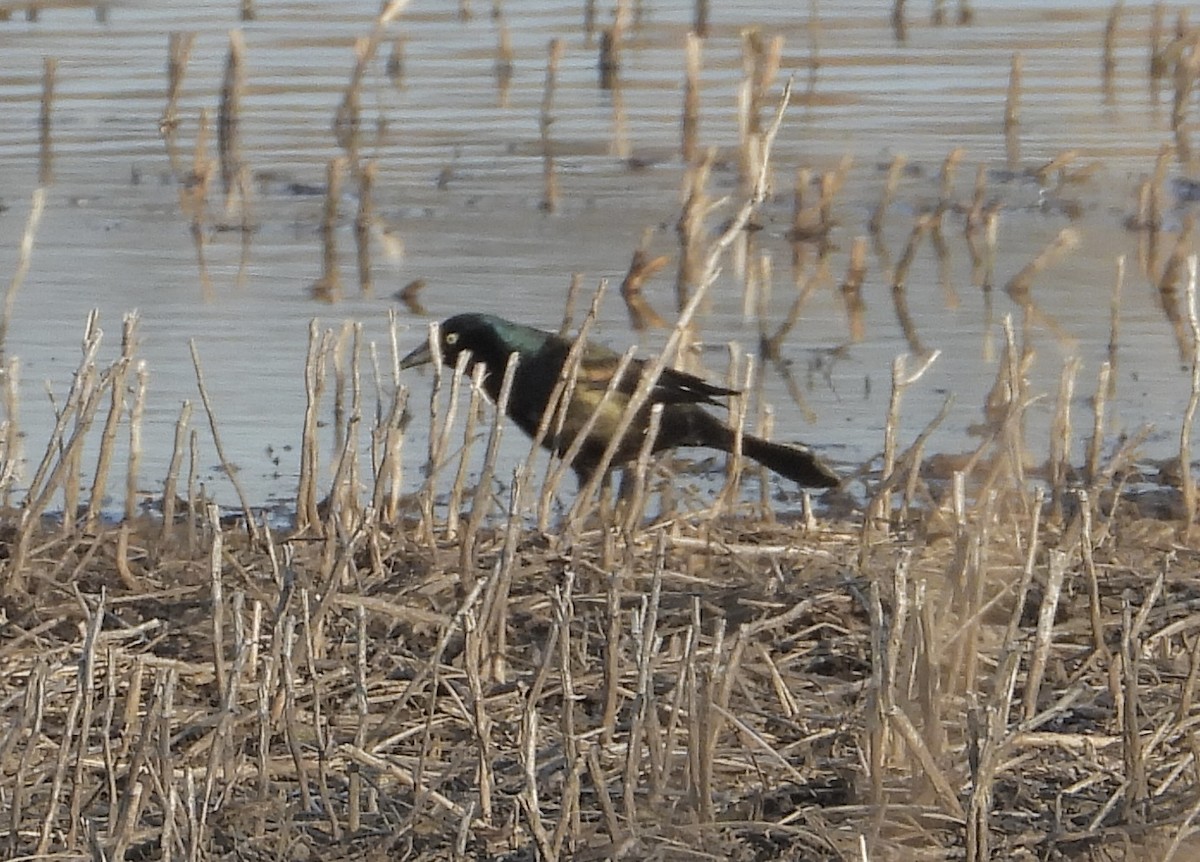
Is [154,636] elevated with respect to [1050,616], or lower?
lower

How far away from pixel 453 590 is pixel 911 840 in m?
1.59

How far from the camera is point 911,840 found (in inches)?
135

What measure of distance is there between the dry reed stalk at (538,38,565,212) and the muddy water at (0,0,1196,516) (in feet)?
0.23

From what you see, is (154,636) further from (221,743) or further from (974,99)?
(974,99)

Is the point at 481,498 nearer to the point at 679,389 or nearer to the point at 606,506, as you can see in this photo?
the point at 606,506

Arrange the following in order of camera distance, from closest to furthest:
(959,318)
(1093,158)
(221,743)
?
1. (221,743)
2. (959,318)
3. (1093,158)

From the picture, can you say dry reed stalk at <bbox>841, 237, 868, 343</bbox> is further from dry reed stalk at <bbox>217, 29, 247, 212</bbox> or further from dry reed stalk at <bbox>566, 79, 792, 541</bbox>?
dry reed stalk at <bbox>217, 29, 247, 212</bbox>

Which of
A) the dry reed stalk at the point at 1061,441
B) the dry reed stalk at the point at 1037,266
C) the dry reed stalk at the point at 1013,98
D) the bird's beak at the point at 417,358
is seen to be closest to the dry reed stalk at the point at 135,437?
the bird's beak at the point at 417,358

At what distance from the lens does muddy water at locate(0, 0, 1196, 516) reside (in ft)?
25.2

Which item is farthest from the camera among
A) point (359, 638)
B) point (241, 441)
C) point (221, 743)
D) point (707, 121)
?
point (707, 121)

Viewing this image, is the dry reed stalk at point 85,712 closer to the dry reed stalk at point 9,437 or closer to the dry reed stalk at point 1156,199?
the dry reed stalk at point 9,437

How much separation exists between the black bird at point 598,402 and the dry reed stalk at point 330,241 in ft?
7.27

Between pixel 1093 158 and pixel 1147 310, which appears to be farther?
pixel 1093 158

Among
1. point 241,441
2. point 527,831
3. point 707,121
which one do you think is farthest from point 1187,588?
point 707,121
